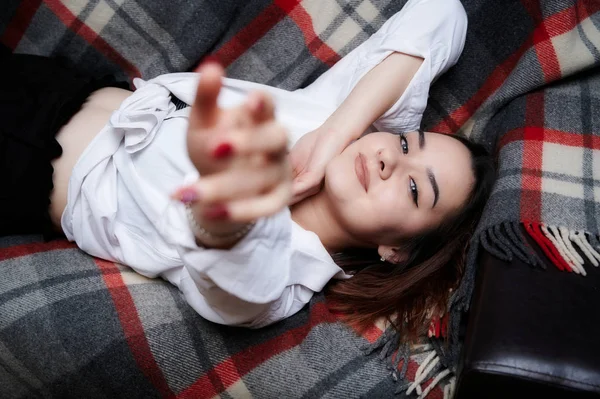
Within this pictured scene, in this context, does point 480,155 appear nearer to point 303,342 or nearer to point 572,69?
point 572,69

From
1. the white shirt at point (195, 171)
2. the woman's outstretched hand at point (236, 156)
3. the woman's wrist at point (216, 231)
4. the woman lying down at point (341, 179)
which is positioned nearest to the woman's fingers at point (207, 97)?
the woman's outstretched hand at point (236, 156)

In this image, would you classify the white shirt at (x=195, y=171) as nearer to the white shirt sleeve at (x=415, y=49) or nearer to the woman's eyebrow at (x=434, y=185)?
the white shirt sleeve at (x=415, y=49)

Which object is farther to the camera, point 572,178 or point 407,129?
point 407,129

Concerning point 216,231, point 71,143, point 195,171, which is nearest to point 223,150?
point 216,231

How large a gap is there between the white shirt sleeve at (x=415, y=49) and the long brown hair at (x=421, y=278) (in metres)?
0.14

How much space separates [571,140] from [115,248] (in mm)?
892

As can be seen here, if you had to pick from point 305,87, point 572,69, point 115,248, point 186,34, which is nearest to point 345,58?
point 305,87

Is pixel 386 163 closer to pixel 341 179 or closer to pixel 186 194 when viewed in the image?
pixel 341 179

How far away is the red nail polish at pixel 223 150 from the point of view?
0.51 metres

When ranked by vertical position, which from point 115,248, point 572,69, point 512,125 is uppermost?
point 572,69

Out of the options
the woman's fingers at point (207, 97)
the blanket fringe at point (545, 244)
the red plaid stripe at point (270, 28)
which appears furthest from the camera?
the red plaid stripe at point (270, 28)

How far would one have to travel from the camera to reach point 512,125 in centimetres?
111

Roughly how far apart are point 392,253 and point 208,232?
544 mm

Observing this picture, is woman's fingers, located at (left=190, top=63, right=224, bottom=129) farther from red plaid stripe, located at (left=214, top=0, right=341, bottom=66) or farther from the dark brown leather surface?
red plaid stripe, located at (left=214, top=0, right=341, bottom=66)
